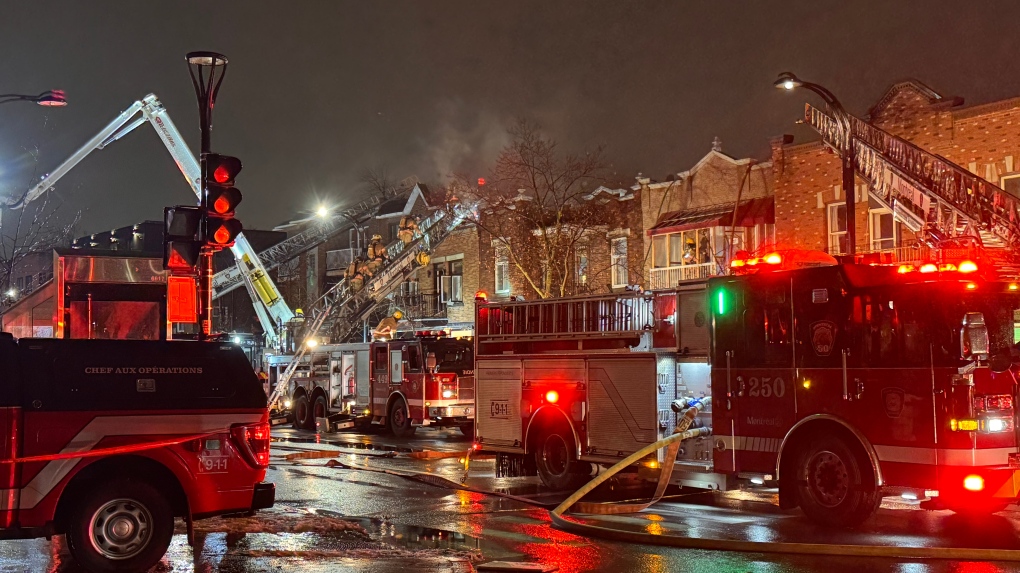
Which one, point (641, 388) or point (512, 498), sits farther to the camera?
Answer: point (512, 498)

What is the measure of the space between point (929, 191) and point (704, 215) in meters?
11.4

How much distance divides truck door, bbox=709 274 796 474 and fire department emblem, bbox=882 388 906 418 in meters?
0.94

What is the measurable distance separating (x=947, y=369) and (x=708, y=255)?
2265cm

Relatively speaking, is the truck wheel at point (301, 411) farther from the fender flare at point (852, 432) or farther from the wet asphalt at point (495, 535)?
the fender flare at point (852, 432)

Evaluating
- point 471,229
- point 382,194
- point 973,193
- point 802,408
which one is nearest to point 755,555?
point 802,408

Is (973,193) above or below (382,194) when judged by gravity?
below

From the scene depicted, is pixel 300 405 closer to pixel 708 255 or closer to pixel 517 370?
pixel 708 255

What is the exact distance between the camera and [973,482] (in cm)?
894

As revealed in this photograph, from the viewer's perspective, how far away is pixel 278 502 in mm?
12391

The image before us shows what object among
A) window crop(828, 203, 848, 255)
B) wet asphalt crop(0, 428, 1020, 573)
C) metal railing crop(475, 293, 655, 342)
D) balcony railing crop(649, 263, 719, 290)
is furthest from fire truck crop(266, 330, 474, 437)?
window crop(828, 203, 848, 255)

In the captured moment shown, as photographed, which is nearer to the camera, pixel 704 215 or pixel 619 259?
pixel 704 215

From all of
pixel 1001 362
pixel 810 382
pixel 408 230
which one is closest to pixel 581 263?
pixel 408 230

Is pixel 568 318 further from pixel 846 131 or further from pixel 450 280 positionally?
pixel 450 280

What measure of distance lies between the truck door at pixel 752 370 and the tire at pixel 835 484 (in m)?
0.35
